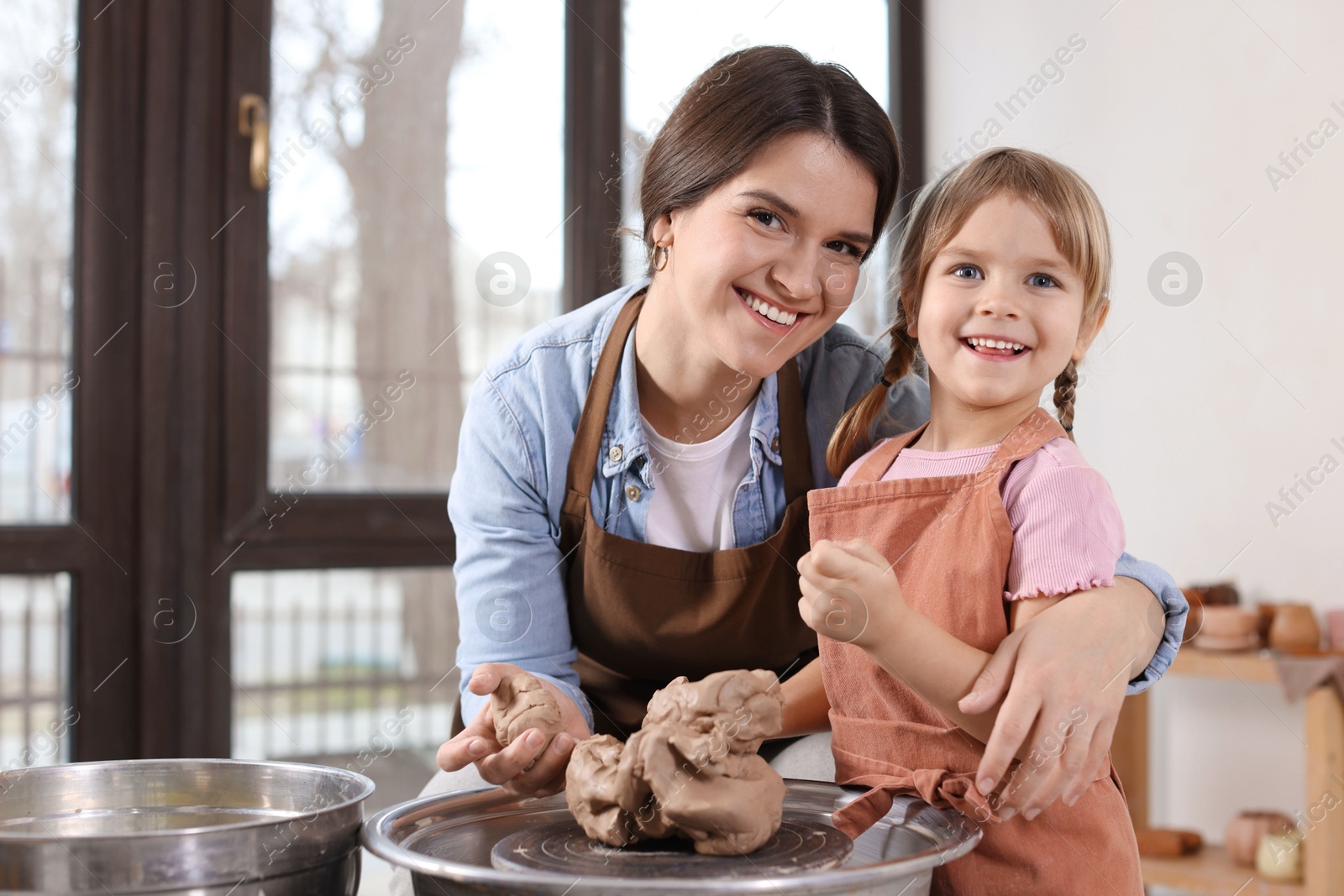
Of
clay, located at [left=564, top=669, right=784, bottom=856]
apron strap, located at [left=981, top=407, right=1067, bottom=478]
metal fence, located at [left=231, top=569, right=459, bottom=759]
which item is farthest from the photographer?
metal fence, located at [left=231, top=569, right=459, bottom=759]

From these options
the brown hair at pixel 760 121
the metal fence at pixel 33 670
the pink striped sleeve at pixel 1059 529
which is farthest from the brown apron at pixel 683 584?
the metal fence at pixel 33 670

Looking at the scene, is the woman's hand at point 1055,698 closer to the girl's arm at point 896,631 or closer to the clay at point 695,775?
the girl's arm at point 896,631

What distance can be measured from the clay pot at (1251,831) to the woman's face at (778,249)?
4.74 ft

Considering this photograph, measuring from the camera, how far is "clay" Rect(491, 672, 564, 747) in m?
1.01

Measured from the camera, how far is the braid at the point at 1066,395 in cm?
122

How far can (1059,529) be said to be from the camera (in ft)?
3.28

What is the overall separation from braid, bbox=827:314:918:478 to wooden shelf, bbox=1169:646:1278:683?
1122 millimetres

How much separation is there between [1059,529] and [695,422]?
1.77ft

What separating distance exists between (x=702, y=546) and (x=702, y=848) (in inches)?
22.3

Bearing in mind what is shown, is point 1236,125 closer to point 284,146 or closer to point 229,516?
point 284,146

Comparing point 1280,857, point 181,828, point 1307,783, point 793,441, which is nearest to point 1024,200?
point 793,441

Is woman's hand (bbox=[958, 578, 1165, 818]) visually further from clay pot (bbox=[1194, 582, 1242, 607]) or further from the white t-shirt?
clay pot (bbox=[1194, 582, 1242, 607])

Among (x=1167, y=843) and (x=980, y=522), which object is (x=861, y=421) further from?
(x=1167, y=843)

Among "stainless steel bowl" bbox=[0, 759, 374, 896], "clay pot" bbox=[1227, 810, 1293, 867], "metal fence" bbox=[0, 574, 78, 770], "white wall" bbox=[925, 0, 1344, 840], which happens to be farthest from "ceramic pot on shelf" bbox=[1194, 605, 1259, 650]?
"metal fence" bbox=[0, 574, 78, 770]
